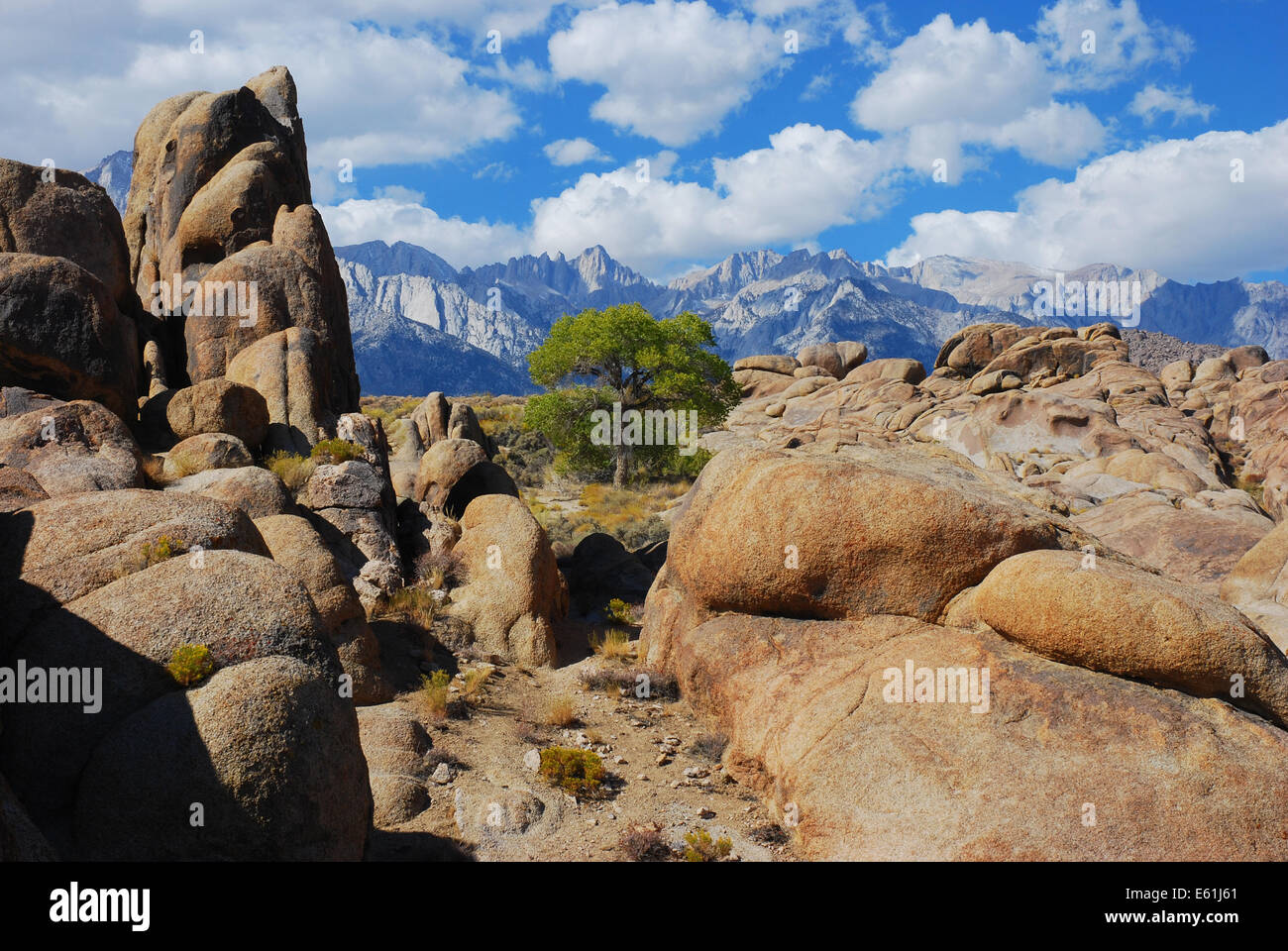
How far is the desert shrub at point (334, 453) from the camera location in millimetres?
17250

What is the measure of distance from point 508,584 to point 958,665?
31.4 ft

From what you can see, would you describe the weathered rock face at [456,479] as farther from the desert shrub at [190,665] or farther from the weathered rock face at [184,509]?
the desert shrub at [190,665]

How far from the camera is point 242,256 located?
2080 centimetres

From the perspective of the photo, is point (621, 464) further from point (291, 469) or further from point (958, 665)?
point (958, 665)

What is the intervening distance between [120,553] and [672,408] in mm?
30290

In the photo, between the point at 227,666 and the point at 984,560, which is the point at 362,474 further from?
the point at 984,560

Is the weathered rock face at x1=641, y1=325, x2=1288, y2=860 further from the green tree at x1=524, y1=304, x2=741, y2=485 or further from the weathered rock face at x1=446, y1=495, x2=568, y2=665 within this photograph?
the green tree at x1=524, y1=304, x2=741, y2=485

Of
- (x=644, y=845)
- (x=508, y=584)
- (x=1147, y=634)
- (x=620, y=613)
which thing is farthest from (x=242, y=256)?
(x=1147, y=634)

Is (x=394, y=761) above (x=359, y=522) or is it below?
below

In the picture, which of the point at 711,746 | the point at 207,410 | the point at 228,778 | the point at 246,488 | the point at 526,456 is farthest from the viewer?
the point at 526,456

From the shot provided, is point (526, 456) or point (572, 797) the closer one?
point (572, 797)

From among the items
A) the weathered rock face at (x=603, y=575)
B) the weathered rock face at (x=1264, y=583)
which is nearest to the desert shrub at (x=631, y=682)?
the weathered rock face at (x=603, y=575)

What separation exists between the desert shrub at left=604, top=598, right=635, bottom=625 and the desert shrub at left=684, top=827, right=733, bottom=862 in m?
9.18

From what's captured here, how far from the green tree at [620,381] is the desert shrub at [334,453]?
18259 millimetres
